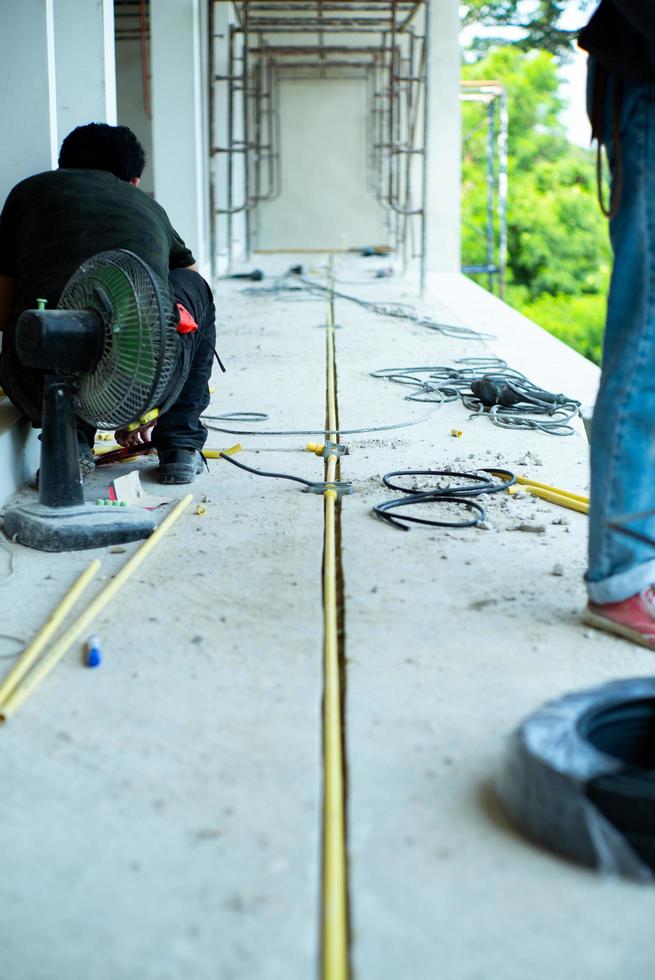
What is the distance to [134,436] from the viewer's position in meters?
3.80

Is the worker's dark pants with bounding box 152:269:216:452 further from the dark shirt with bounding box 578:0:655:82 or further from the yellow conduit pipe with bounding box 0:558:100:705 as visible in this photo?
the dark shirt with bounding box 578:0:655:82

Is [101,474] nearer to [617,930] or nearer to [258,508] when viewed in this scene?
[258,508]

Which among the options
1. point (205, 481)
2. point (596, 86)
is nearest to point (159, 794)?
point (596, 86)

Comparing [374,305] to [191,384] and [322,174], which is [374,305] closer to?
[191,384]

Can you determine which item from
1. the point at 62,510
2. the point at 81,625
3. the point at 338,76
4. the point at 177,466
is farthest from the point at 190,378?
the point at 338,76

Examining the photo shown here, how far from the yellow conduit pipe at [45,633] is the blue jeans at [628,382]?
1079mm

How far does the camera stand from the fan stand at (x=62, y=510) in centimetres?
285

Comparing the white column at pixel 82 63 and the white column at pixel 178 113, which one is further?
the white column at pixel 178 113

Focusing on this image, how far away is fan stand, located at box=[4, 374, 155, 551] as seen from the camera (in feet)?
9.35

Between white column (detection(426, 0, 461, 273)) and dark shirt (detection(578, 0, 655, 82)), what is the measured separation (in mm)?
12178

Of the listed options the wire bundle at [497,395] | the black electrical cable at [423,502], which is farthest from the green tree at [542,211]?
the black electrical cable at [423,502]

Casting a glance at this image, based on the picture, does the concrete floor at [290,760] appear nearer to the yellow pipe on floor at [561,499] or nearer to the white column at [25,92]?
the yellow pipe on floor at [561,499]

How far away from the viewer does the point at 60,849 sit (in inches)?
59.3

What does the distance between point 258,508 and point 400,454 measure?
2.74 feet
